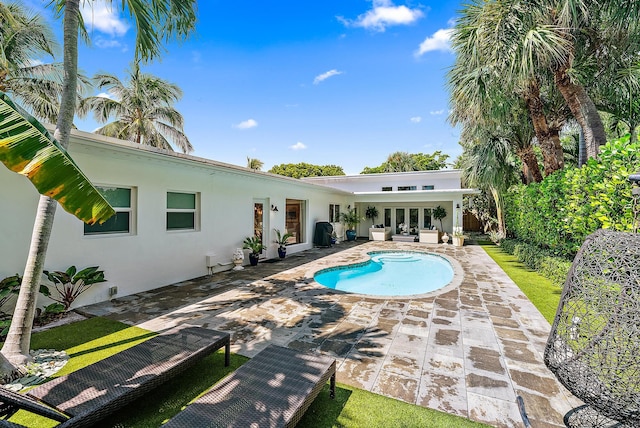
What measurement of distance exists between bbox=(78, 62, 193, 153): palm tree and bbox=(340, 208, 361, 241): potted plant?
1553 centimetres

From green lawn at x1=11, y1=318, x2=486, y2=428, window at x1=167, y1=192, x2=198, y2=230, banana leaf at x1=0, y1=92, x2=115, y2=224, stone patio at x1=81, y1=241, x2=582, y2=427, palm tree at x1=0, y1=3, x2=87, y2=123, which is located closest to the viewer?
banana leaf at x1=0, y1=92, x2=115, y2=224

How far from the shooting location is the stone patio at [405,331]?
3609 millimetres

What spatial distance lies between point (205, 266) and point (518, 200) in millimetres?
14530

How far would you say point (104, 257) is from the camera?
7.21 meters

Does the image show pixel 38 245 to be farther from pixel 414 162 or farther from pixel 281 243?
pixel 414 162

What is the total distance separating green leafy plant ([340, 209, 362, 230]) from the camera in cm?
2150

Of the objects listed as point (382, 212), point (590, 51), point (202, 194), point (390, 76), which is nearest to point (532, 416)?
point (202, 194)

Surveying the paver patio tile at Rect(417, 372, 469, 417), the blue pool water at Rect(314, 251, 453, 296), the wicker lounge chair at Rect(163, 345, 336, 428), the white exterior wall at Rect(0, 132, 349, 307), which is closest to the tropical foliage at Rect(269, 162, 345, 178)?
the blue pool water at Rect(314, 251, 453, 296)

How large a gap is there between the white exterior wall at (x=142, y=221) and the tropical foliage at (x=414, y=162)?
1338 inches

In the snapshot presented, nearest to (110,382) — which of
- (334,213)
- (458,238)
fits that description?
(334,213)

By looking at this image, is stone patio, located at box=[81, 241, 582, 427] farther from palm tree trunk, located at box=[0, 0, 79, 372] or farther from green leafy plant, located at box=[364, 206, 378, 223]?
green leafy plant, located at box=[364, 206, 378, 223]

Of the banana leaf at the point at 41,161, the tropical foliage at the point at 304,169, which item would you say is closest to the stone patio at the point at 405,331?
the banana leaf at the point at 41,161

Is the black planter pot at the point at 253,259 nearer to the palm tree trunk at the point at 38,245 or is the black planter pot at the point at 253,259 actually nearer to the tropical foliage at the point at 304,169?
the palm tree trunk at the point at 38,245

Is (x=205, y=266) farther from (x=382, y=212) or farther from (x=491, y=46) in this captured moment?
(x=382, y=212)
